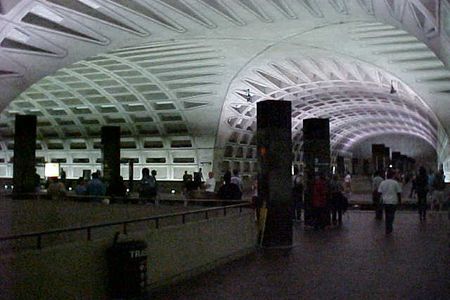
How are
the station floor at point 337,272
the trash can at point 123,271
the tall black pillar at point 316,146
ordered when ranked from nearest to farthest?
the trash can at point 123,271 → the station floor at point 337,272 → the tall black pillar at point 316,146

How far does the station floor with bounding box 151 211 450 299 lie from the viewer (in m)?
8.23

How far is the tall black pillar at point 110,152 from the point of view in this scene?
3122 cm

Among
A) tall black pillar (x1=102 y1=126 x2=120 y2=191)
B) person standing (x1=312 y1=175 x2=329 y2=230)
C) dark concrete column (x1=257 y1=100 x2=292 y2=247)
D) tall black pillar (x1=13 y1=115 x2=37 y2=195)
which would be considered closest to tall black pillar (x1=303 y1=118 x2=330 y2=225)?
person standing (x1=312 y1=175 x2=329 y2=230)

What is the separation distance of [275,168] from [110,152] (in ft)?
65.3

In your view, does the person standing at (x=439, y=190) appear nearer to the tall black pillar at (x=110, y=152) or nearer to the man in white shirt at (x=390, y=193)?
the man in white shirt at (x=390, y=193)

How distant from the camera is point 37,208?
1566cm

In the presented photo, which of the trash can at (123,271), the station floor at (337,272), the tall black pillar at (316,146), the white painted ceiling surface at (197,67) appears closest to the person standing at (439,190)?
the tall black pillar at (316,146)

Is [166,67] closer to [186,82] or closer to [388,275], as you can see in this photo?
[186,82]

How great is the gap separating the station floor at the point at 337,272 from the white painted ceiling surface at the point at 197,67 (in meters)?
5.77

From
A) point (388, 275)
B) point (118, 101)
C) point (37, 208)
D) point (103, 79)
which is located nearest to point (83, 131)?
point (118, 101)

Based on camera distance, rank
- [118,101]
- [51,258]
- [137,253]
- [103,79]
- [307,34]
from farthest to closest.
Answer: [118,101]
[103,79]
[307,34]
[137,253]
[51,258]

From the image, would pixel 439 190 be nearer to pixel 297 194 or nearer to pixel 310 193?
pixel 297 194

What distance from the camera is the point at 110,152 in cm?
3130

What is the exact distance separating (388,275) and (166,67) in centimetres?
2761
